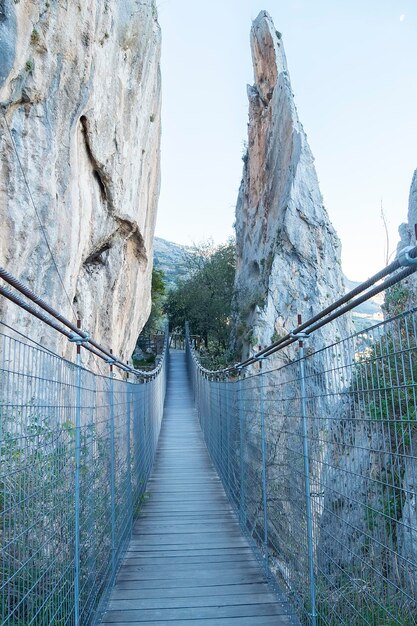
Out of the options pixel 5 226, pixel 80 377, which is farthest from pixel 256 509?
pixel 5 226

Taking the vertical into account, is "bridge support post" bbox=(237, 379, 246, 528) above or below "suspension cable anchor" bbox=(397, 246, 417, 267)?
below

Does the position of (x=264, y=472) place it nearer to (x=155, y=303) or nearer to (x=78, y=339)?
(x=78, y=339)

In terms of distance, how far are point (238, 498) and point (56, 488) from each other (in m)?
4.17

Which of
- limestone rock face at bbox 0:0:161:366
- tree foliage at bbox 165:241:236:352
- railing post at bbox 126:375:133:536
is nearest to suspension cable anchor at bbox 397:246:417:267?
railing post at bbox 126:375:133:536

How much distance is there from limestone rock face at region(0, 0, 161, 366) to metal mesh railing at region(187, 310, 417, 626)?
3970mm

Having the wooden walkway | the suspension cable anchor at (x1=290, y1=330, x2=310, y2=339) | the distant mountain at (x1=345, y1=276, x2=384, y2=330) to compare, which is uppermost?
the distant mountain at (x1=345, y1=276, x2=384, y2=330)

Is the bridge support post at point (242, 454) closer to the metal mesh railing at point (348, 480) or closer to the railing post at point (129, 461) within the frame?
the metal mesh railing at point (348, 480)

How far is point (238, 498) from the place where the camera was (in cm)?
639

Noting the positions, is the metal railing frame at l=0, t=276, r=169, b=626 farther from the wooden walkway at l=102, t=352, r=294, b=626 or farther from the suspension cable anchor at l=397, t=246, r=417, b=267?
the suspension cable anchor at l=397, t=246, r=417, b=267

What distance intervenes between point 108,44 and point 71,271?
178 inches

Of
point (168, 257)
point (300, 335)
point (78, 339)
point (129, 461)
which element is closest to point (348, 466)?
point (300, 335)

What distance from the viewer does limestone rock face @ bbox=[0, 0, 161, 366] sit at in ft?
22.3

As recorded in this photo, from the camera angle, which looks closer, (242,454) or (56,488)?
(56,488)

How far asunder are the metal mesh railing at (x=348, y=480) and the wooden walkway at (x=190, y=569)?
0.27m
